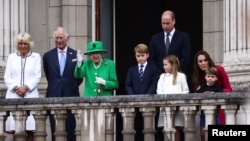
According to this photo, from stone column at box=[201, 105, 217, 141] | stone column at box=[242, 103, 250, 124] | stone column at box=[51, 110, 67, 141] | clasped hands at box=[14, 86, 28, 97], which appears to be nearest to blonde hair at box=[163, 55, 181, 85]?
stone column at box=[201, 105, 217, 141]

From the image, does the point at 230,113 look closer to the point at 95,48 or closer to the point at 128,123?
the point at 128,123

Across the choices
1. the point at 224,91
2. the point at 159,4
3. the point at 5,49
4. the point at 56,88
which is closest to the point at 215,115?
the point at 224,91

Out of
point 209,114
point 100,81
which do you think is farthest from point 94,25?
point 209,114

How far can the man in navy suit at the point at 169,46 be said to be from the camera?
22125mm

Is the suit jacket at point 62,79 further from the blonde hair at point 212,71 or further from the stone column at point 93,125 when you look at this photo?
the blonde hair at point 212,71

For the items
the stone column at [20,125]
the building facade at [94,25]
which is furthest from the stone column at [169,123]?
the building facade at [94,25]

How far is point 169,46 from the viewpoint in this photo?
73.0ft

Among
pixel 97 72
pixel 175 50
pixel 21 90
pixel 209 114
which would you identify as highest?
pixel 175 50

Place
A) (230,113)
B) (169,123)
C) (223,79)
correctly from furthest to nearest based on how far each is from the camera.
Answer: (223,79)
(169,123)
(230,113)

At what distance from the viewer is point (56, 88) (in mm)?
22422

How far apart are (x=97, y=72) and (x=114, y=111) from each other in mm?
1089

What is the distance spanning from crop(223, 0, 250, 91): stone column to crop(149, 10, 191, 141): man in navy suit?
1.52 meters

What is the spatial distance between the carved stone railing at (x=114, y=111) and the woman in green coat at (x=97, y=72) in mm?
749

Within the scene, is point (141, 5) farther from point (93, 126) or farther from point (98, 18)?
point (93, 126)
